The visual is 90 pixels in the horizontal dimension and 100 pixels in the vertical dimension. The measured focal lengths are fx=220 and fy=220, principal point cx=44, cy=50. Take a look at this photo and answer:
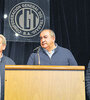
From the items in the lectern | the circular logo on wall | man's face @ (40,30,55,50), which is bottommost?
the lectern

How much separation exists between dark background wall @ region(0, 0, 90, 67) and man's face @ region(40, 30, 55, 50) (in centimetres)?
109

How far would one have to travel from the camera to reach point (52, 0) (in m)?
3.83

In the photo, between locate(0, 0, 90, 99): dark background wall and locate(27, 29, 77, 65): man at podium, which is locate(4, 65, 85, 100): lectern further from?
locate(0, 0, 90, 99): dark background wall

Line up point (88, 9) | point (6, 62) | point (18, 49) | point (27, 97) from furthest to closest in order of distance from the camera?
point (88, 9) → point (18, 49) → point (6, 62) → point (27, 97)

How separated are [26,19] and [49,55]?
50.3 inches

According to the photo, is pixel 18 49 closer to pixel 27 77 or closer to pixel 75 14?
pixel 75 14

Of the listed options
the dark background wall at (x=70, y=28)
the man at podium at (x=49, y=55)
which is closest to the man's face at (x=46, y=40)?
the man at podium at (x=49, y=55)

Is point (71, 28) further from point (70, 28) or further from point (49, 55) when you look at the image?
point (49, 55)

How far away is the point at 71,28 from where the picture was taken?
3.77 metres

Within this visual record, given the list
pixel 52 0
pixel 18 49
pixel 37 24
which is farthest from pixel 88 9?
pixel 18 49

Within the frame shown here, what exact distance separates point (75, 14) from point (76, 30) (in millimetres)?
287

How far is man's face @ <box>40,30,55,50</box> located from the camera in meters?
2.52

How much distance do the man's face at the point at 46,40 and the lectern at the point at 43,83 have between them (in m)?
1.16

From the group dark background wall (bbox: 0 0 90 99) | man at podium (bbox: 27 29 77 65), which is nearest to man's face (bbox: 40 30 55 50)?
man at podium (bbox: 27 29 77 65)
